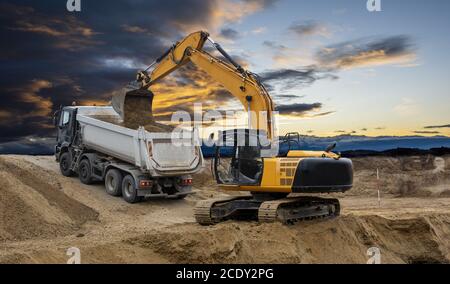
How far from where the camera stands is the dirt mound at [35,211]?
434 inches

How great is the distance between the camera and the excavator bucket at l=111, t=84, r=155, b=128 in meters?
17.0

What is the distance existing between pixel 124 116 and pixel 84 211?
3802 millimetres

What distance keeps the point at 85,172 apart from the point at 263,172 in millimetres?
8268

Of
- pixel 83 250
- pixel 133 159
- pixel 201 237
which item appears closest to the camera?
pixel 83 250

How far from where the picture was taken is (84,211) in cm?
1445

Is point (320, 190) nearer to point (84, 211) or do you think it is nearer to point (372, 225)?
point (372, 225)

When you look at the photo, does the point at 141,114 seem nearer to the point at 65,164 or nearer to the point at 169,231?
the point at 65,164

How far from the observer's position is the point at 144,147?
Result: 51.3 feet

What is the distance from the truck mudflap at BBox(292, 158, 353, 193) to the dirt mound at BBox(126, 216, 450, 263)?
963 mm

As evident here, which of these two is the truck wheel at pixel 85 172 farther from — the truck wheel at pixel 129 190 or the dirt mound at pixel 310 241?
the dirt mound at pixel 310 241

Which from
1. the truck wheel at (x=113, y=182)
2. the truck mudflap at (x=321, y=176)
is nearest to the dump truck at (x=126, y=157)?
the truck wheel at (x=113, y=182)

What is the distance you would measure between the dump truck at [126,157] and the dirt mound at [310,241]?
345cm

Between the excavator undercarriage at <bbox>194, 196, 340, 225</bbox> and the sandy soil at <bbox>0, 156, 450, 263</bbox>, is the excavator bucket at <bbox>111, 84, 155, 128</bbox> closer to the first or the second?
the sandy soil at <bbox>0, 156, 450, 263</bbox>
